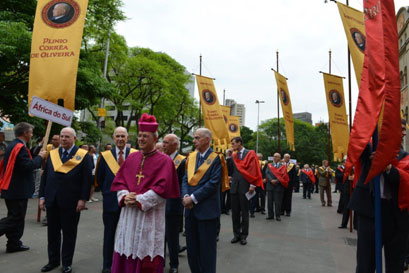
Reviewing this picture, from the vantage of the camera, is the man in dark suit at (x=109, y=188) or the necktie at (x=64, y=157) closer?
the man in dark suit at (x=109, y=188)

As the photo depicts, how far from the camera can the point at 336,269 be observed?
507cm

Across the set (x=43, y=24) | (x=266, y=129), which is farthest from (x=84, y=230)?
(x=266, y=129)

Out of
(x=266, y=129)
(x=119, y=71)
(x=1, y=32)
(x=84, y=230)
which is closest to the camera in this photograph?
(x=84, y=230)

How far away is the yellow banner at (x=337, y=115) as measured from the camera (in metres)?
8.92

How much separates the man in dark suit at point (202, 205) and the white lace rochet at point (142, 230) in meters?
0.90

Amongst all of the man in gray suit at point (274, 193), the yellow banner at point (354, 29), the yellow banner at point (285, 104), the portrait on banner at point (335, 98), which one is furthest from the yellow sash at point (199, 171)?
the yellow banner at point (285, 104)

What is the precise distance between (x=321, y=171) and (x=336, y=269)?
10.1 meters

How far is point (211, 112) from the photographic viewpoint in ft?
40.8

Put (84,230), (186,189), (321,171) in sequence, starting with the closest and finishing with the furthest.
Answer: (186,189) → (84,230) → (321,171)

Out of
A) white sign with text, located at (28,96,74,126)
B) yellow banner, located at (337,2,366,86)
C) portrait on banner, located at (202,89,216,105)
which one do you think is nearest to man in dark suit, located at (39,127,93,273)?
white sign with text, located at (28,96,74,126)

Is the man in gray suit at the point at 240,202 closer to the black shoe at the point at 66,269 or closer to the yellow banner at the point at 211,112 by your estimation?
the black shoe at the point at 66,269

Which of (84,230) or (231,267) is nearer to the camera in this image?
(231,267)

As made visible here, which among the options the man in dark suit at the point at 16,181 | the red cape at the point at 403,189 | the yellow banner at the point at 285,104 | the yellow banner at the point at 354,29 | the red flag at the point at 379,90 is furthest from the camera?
the yellow banner at the point at 285,104

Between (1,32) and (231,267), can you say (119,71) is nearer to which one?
(1,32)
